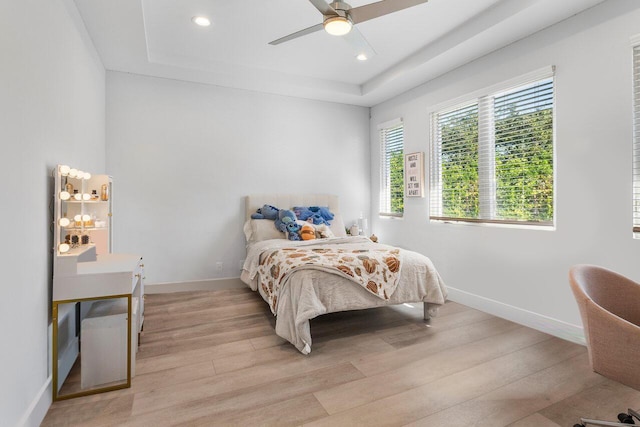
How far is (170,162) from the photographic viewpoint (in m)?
4.16

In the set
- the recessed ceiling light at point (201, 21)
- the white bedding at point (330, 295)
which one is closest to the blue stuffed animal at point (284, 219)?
the white bedding at point (330, 295)

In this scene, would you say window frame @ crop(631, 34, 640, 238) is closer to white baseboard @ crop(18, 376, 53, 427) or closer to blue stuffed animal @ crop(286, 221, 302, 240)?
blue stuffed animal @ crop(286, 221, 302, 240)

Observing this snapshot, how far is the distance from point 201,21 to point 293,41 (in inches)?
35.9

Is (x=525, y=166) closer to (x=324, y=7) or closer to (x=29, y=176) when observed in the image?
(x=324, y=7)

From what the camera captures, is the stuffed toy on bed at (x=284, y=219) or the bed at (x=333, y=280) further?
the stuffed toy on bed at (x=284, y=219)

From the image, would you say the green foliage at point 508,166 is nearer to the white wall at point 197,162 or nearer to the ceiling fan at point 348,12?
the ceiling fan at point 348,12

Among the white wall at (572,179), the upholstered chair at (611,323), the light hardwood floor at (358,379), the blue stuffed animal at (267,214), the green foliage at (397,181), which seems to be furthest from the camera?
the green foliage at (397,181)

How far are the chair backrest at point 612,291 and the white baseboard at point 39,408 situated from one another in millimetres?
2813

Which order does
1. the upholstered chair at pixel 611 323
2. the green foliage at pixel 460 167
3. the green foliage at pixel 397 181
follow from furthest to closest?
the green foliage at pixel 397 181
the green foliage at pixel 460 167
the upholstered chair at pixel 611 323

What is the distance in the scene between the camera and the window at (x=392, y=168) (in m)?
4.80

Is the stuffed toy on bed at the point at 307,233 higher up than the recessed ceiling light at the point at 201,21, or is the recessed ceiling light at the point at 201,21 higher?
the recessed ceiling light at the point at 201,21

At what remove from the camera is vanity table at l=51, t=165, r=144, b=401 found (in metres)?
1.95

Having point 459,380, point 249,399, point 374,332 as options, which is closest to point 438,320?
point 374,332

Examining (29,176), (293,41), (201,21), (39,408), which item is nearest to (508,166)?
(293,41)
